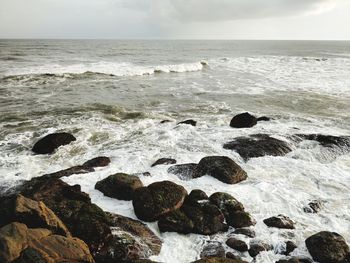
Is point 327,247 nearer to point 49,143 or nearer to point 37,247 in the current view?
point 37,247

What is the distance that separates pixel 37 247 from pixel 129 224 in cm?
196

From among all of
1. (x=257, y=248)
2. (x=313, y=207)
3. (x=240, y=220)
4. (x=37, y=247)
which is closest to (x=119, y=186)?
(x=240, y=220)

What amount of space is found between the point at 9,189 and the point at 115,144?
164 inches

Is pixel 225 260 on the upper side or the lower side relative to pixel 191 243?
upper

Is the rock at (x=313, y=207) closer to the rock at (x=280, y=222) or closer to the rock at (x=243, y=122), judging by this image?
the rock at (x=280, y=222)

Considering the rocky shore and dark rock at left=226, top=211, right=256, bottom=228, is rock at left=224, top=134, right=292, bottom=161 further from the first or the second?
dark rock at left=226, top=211, right=256, bottom=228

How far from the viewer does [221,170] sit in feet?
28.2

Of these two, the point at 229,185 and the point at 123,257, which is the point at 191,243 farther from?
the point at 229,185

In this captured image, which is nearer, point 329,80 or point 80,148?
point 80,148

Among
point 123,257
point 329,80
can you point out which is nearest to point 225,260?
point 123,257

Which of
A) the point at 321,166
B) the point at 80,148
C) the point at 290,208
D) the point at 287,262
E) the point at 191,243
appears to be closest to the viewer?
the point at 287,262

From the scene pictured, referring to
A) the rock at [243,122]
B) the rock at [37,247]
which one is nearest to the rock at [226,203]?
the rock at [37,247]

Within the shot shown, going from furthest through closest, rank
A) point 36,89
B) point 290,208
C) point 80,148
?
point 36,89 → point 80,148 → point 290,208

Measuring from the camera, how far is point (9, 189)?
25.6 feet
